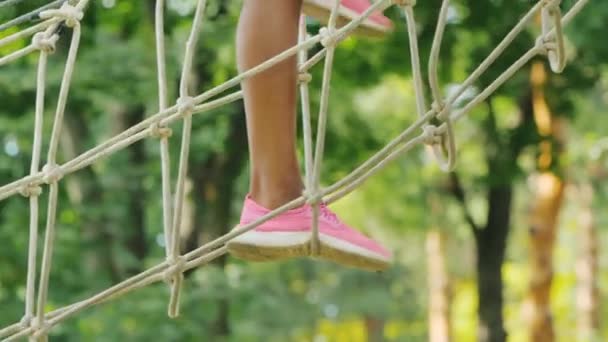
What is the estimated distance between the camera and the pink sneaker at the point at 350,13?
103 inches

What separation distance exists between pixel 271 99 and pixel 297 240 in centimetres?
25

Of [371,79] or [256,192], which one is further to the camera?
[371,79]

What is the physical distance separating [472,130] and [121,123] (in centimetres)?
380

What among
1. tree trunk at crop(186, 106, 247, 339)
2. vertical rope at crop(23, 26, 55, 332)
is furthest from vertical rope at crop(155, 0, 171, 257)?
tree trunk at crop(186, 106, 247, 339)

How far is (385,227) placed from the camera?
1299cm

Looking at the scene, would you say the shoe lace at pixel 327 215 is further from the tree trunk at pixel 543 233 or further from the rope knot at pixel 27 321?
the tree trunk at pixel 543 233

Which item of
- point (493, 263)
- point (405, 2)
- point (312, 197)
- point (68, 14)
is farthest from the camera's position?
point (493, 263)

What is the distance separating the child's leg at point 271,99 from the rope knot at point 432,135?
0.23m

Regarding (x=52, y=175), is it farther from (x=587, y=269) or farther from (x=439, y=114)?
(x=587, y=269)

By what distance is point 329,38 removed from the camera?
8.14ft

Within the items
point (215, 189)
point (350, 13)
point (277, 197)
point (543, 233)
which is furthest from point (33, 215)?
point (543, 233)

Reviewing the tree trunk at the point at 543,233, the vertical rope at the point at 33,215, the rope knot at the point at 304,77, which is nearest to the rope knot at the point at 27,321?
the vertical rope at the point at 33,215

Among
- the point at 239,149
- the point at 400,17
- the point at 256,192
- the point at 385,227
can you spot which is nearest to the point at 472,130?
the point at 385,227

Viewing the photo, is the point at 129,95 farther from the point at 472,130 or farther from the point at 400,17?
the point at 472,130
